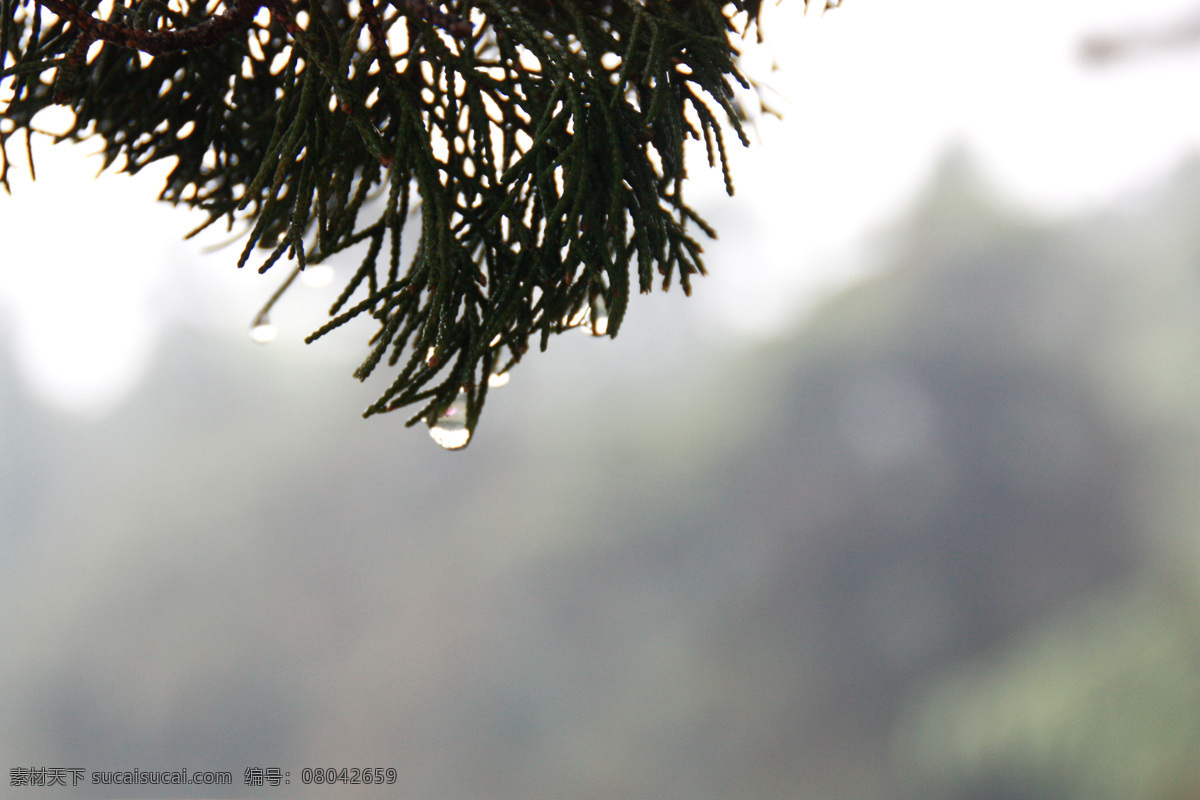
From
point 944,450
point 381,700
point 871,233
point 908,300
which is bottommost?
point 381,700

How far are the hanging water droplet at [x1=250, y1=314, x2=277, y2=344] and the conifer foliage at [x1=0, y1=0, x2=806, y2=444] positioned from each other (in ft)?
1.14

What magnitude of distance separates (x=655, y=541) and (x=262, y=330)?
12713 millimetres

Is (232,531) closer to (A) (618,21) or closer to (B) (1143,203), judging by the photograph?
(A) (618,21)

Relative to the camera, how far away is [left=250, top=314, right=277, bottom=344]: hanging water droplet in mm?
1229

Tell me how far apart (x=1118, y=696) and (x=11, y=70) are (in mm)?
12327

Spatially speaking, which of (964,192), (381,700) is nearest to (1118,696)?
(964,192)

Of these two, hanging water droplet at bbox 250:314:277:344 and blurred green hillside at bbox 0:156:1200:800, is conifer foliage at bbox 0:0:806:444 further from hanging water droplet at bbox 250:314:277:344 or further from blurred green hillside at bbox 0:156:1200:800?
blurred green hillside at bbox 0:156:1200:800

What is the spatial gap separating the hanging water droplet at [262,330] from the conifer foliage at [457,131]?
348 millimetres

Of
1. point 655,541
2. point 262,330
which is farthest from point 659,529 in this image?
point 262,330

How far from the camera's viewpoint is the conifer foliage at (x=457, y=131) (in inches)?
27.9

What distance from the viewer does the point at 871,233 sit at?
13.4m

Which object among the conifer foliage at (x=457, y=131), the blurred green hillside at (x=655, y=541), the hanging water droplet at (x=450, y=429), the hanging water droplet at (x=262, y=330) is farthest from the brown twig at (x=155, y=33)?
the blurred green hillside at (x=655, y=541)

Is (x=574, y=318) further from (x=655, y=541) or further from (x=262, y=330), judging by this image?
(x=655, y=541)

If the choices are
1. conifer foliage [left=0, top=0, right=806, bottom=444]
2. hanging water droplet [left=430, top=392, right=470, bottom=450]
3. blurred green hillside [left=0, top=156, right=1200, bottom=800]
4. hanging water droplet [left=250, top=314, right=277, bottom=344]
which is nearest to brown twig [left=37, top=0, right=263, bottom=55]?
conifer foliage [left=0, top=0, right=806, bottom=444]
